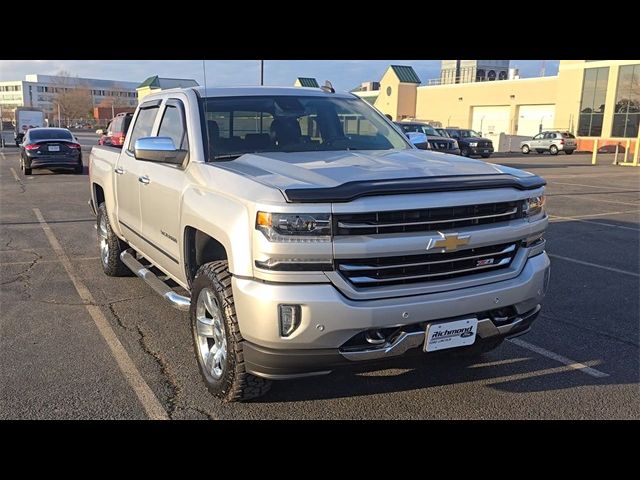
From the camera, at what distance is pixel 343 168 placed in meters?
3.61

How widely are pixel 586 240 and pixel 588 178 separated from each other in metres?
13.7

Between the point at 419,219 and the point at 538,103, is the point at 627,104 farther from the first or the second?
the point at 419,219

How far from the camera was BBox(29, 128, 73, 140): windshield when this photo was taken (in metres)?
19.9

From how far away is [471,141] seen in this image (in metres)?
32.4

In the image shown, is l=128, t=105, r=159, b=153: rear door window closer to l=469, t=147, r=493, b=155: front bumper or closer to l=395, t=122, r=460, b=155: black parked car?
l=395, t=122, r=460, b=155: black parked car

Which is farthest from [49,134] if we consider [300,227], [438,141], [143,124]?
[300,227]

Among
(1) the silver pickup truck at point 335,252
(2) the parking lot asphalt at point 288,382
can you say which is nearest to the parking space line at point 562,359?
(2) the parking lot asphalt at point 288,382

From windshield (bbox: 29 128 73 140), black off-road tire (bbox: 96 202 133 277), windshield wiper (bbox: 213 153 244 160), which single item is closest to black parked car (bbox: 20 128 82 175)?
windshield (bbox: 29 128 73 140)

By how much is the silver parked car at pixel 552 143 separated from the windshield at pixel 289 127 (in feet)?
125

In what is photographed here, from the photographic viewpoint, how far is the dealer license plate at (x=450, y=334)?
3.26 metres

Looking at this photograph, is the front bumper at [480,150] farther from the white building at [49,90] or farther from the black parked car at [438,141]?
the white building at [49,90]

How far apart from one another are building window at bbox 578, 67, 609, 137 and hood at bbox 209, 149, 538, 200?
1852 inches

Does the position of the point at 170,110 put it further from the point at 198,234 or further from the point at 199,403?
the point at 199,403

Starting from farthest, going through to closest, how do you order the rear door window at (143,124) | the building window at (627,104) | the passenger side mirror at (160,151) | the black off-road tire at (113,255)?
the building window at (627,104) → the black off-road tire at (113,255) → the rear door window at (143,124) → the passenger side mirror at (160,151)
